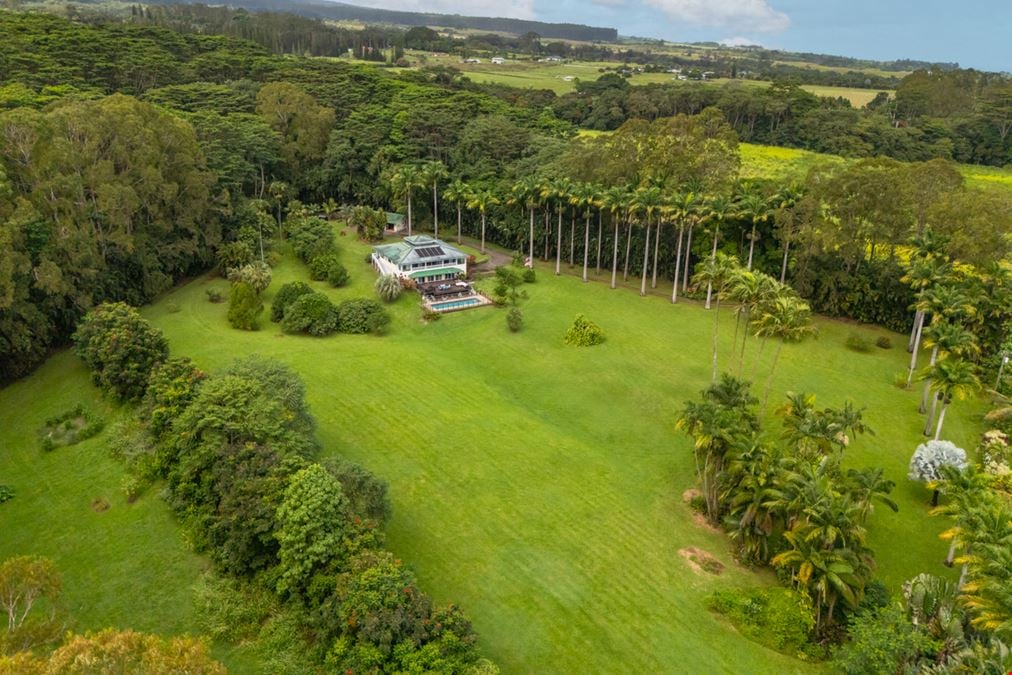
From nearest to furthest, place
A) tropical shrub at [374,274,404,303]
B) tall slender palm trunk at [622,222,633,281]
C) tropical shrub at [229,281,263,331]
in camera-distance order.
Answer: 1. tropical shrub at [229,281,263,331]
2. tropical shrub at [374,274,404,303]
3. tall slender palm trunk at [622,222,633,281]

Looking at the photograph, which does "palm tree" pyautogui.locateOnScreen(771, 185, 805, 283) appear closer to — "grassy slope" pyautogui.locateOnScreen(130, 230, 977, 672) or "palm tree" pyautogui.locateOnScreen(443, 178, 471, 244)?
"grassy slope" pyautogui.locateOnScreen(130, 230, 977, 672)

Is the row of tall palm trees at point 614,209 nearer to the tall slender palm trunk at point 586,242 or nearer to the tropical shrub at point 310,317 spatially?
the tall slender palm trunk at point 586,242

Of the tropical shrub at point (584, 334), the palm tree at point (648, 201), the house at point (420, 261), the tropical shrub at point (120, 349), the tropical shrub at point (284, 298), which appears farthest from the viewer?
the house at point (420, 261)

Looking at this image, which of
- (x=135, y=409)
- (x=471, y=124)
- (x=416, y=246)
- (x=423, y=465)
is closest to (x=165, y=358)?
(x=135, y=409)

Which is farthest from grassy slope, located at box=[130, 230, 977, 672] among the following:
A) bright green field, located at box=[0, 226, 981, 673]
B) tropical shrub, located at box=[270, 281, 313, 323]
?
tropical shrub, located at box=[270, 281, 313, 323]

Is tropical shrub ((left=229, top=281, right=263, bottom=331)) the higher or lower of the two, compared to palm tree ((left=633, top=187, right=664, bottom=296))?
lower

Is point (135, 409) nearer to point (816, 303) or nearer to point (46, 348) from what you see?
point (46, 348)

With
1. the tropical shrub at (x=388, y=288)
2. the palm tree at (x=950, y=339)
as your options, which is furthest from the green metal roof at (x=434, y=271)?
the palm tree at (x=950, y=339)
